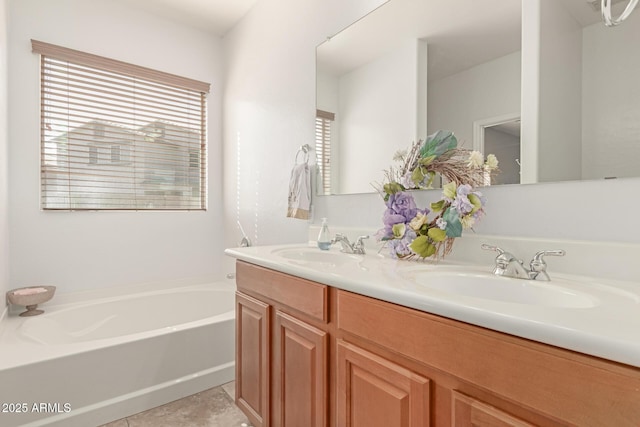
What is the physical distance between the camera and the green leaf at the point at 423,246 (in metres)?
1.13

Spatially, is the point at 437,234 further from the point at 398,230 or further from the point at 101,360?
the point at 101,360

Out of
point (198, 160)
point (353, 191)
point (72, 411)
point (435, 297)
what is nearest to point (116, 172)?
point (198, 160)

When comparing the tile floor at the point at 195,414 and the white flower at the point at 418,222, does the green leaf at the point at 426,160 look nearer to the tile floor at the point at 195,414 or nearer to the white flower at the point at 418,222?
the white flower at the point at 418,222

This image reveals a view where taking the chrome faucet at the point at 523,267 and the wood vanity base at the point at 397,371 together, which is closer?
the wood vanity base at the point at 397,371

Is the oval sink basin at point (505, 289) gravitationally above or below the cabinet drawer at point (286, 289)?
above

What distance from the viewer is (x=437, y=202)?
1.21m

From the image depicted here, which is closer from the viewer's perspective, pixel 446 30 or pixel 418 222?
pixel 418 222

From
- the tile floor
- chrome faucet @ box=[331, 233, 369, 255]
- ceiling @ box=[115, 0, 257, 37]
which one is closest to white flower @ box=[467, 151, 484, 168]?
chrome faucet @ box=[331, 233, 369, 255]

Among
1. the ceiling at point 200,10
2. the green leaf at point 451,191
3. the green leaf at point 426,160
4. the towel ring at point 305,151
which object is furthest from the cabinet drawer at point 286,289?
the ceiling at point 200,10

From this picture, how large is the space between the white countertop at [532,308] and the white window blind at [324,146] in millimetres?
855

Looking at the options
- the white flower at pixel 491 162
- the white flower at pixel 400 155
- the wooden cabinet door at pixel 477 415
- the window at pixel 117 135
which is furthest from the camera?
the window at pixel 117 135

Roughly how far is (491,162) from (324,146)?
968 mm

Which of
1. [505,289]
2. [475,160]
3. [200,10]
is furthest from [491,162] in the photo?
[200,10]

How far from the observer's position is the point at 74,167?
239cm
